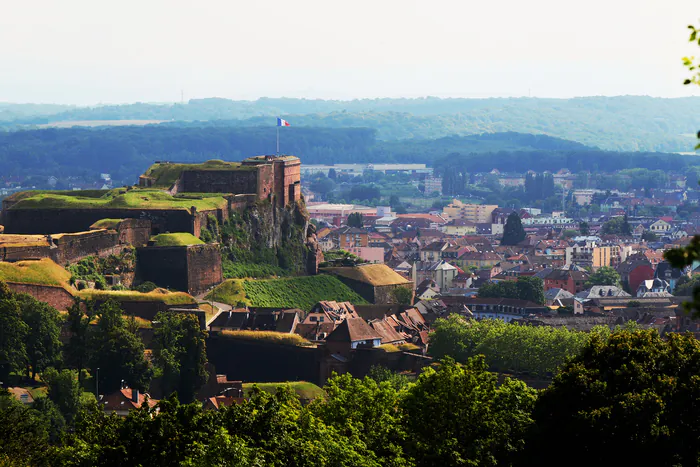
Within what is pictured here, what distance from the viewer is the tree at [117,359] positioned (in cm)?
7588

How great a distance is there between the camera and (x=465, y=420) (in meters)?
45.5

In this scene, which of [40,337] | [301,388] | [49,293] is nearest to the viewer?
[40,337]

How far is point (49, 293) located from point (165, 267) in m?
12.4

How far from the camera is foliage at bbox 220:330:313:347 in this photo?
88438 mm

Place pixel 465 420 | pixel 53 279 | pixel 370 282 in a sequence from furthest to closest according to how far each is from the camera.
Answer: pixel 370 282 → pixel 53 279 → pixel 465 420

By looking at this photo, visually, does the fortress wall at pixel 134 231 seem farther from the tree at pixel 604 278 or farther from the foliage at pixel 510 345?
the tree at pixel 604 278

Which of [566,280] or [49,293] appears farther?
[566,280]

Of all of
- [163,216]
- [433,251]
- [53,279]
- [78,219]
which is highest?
[163,216]

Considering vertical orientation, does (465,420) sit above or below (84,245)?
above

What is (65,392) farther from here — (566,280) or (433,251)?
(433,251)

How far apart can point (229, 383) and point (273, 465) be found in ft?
134

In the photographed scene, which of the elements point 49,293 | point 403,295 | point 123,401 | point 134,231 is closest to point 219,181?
point 403,295

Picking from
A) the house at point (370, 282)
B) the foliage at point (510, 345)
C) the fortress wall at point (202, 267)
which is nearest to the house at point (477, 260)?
the house at point (370, 282)

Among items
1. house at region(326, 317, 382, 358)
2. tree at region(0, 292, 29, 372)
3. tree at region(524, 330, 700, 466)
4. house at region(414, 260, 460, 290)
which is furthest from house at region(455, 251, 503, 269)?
tree at region(524, 330, 700, 466)
